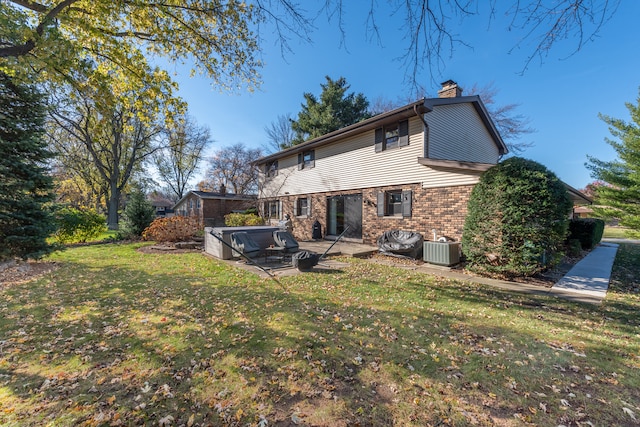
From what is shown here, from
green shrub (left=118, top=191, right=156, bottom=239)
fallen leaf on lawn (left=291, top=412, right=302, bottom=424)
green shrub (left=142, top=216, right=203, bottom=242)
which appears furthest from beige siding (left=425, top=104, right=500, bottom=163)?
green shrub (left=118, top=191, right=156, bottom=239)

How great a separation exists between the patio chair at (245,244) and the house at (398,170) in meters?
5.37

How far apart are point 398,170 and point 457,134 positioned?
355cm

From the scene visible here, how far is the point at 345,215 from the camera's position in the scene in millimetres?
13414

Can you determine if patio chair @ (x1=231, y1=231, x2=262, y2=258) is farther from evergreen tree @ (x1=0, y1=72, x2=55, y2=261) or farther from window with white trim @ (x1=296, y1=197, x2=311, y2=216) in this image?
window with white trim @ (x1=296, y1=197, x2=311, y2=216)

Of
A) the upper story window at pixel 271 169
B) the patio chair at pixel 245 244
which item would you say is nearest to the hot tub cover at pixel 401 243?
the patio chair at pixel 245 244

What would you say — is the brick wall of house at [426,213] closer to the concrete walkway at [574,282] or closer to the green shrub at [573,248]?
the concrete walkway at [574,282]

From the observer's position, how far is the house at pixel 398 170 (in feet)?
30.0

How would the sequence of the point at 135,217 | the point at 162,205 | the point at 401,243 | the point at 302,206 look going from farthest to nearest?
the point at 162,205 < the point at 302,206 < the point at 135,217 < the point at 401,243

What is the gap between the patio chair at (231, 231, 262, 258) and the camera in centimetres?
820

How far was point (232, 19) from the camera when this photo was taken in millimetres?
6141

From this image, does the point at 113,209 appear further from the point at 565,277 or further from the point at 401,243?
the point at 565,277

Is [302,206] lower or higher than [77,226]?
higher

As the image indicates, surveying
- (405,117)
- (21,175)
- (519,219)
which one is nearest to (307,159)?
(405,117)

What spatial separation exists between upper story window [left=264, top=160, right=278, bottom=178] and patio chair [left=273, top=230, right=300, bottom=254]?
9342 millimetres
